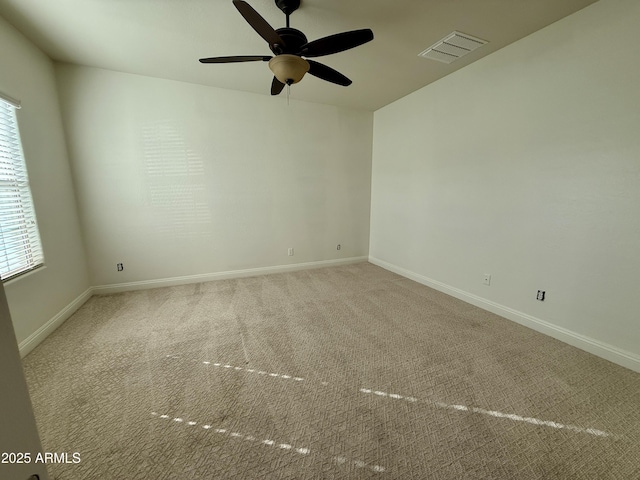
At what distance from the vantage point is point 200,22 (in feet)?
6.87

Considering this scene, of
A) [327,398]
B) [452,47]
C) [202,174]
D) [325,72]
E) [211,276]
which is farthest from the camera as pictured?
[211,276]

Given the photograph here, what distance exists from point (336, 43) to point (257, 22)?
52 cm

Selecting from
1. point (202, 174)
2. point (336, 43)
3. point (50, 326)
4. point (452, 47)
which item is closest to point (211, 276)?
point (202, 174)

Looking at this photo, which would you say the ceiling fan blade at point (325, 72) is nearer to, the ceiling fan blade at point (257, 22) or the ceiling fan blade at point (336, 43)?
the ceiling fan blade at point (336, 43)

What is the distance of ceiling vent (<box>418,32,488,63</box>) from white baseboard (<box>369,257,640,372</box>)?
2.54 metres

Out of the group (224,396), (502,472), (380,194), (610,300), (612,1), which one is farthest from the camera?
(380,194)

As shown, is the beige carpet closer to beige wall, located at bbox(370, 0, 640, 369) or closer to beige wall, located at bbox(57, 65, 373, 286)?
beige wall, located at bbox(370, 0, 640, 369)

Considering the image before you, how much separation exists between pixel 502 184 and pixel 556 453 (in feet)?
7.28

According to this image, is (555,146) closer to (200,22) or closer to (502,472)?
(502,472)

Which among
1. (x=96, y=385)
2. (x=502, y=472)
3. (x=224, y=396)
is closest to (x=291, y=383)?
(x=224, y=396)

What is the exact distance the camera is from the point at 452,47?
95.6 inches

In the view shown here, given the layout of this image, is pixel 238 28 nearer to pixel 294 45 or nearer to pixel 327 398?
pixel 294 45

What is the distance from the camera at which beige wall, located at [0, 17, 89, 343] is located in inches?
82.9

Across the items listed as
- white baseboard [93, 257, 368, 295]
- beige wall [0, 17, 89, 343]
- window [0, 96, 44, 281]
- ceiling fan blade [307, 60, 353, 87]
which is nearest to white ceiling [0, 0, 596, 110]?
beige wall [0, 17, 89, 343]
